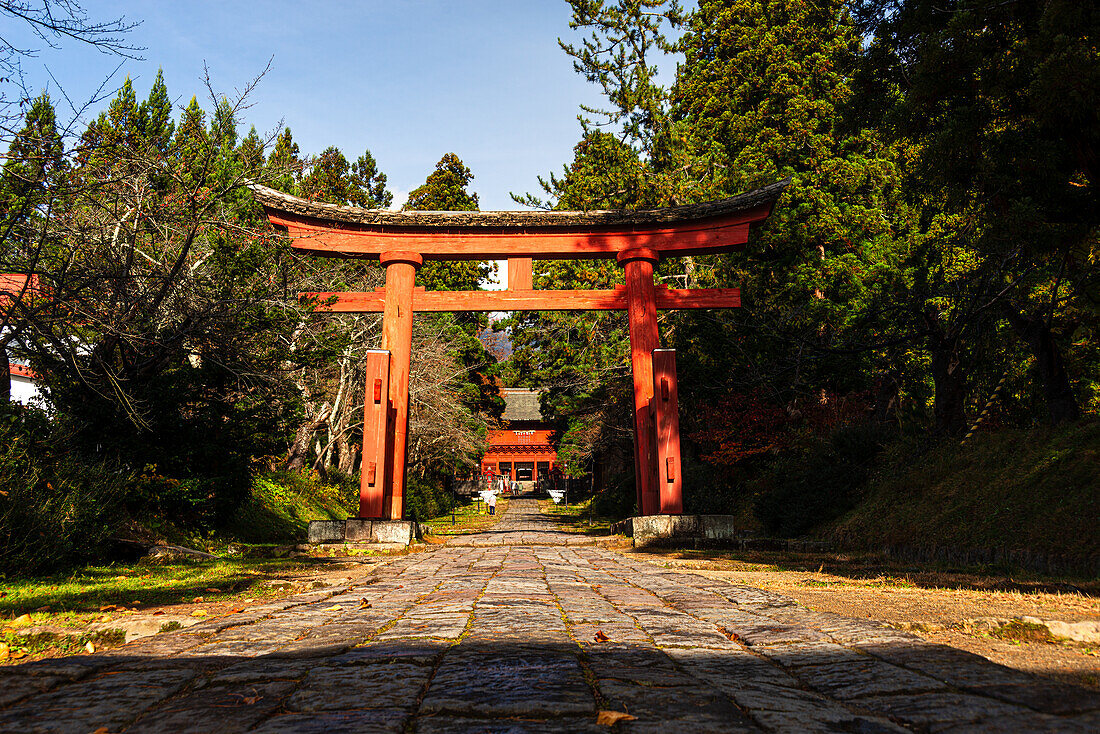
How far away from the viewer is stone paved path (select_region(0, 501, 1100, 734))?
82.8 inches

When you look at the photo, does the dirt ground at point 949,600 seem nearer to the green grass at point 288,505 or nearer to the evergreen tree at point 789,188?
the evergreen tree at point 789,188

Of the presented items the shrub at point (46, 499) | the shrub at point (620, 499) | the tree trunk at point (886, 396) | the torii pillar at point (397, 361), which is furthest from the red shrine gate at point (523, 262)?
the shrub at point (620, 499)

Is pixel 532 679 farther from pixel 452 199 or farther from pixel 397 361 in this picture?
pixel 452 199

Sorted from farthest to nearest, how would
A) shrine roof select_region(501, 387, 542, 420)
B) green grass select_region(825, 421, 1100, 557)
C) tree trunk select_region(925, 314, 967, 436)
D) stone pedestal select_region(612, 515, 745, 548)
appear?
shrine roof select_region(501, 387, 542, 420), tree trunk select_region(925, 314, 967, 436), stone pedestal select_region(612, 515, 745, 548), green grass select_region(825, 421, 1100, 557)

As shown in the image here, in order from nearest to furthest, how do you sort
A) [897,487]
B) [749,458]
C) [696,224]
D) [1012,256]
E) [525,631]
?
[525,631], [1012,256], [897,487], [696,224], [749,458]

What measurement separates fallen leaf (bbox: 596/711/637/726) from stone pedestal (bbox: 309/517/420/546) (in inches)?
337

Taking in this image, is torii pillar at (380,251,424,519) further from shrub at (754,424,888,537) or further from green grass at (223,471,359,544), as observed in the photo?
shrub at (754,424,888,537)

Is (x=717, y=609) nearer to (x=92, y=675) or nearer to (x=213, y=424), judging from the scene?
(x=92, y=675)

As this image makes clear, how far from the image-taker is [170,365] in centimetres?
1036

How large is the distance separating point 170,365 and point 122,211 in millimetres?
2336

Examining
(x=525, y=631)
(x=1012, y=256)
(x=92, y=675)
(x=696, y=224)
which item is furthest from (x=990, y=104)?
(x=92, y=675)

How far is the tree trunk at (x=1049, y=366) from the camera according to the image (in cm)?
943

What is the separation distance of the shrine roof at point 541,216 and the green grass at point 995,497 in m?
4.92

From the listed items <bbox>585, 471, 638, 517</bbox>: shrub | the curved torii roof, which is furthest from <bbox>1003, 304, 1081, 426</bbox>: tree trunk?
<bbox>585, 471, 638, 517</bbox>: shrub
